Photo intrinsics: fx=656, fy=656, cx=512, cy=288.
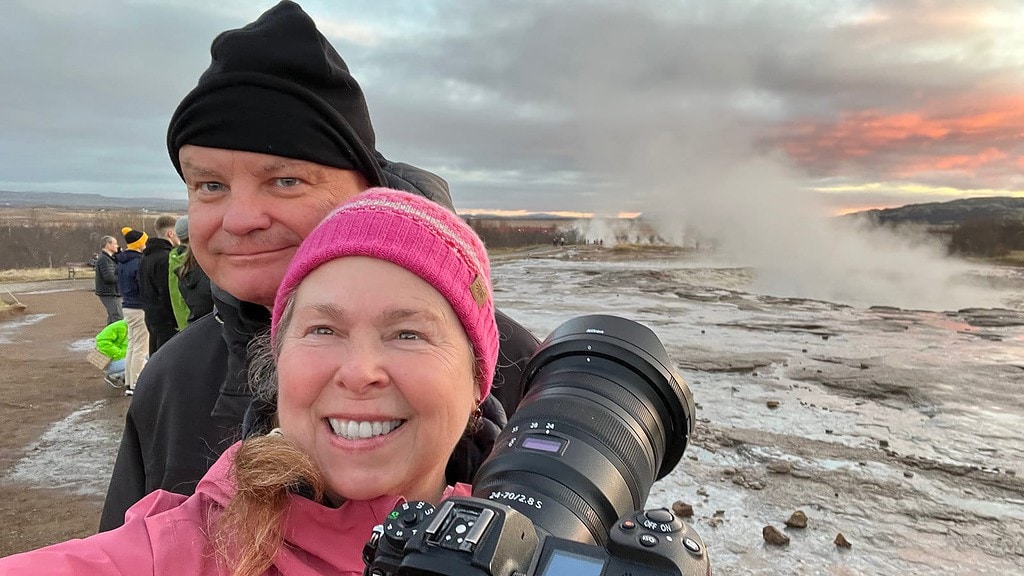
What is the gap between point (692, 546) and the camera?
3.32 feet

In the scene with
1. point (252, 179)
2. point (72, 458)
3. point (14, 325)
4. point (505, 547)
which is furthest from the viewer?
point (14, 325)

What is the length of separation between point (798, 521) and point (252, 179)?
4202 mm

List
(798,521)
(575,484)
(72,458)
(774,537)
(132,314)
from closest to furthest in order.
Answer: (575,484)
(774,537)
(798,521)
(72,458)
(132,314)

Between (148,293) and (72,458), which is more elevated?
(148,293)

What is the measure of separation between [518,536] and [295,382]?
1.74 feet

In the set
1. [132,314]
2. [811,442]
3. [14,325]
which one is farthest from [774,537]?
A: [14,325]

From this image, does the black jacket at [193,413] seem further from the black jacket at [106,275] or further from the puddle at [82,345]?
the puddle at [82,345]

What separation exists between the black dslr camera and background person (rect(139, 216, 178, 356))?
233 inches

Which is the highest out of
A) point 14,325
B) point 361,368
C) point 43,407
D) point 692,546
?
point 361,368

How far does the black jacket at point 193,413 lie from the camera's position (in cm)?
180

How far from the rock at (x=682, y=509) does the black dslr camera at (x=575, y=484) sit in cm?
296

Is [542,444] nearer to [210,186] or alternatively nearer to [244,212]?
[244,212]

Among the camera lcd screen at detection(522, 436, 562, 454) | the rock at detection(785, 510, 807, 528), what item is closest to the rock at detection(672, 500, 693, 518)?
the rock at detection(785, 510, 807, 528)

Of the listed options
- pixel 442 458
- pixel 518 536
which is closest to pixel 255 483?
pixel 442 458
